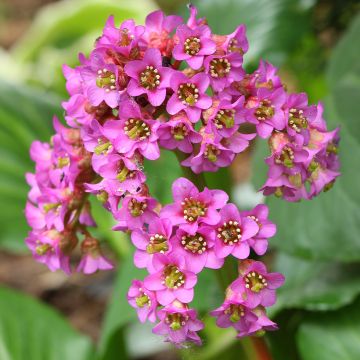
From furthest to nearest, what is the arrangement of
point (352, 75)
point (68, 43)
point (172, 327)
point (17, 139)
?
point (68, 43) → point (17, 139) → point (352, 75) → point (172, 327)

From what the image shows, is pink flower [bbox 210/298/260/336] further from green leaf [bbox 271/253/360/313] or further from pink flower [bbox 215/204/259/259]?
green leaf [bbox 271/253/360/313]

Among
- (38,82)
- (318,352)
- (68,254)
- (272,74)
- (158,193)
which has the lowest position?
(318,352)

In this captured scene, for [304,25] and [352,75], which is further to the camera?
[304,25]

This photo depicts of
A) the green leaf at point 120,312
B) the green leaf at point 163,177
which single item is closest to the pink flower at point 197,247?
the green leaf at point 120,312

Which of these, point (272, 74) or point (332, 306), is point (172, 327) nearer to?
point (272, 74)

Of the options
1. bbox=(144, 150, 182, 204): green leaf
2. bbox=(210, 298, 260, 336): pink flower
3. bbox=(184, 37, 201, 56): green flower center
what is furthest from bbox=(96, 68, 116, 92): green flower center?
bbox=(144, 150, 182, 204): green leaf

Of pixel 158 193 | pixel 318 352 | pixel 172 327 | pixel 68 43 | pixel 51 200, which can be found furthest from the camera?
pixel 68 43

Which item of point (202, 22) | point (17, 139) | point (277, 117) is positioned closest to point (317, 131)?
point (277, 117)

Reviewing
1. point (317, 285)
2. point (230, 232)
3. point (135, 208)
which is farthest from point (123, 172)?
point (317, 285)

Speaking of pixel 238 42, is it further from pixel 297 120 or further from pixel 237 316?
pixel 237 316
